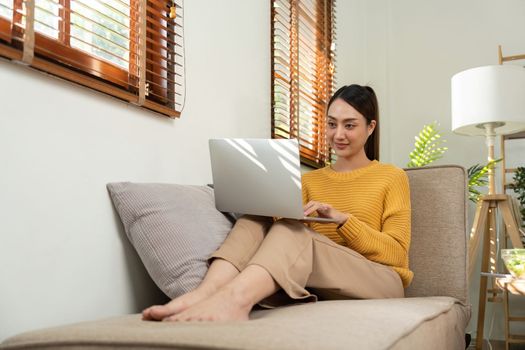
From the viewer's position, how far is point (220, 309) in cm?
121

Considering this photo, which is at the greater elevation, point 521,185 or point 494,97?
point 494,97

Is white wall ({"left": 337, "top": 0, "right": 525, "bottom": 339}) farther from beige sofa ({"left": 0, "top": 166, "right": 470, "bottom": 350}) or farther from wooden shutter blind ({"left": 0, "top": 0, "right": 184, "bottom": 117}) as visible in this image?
wooden shutter blind ({"left": 0, "top": 0, "right": 184, "bottom": 117})

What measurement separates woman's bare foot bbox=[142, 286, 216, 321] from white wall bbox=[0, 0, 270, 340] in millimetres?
309

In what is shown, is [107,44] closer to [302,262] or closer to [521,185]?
[302,262]

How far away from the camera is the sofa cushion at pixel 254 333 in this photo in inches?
36.3

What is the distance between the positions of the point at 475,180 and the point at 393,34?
4.21ft

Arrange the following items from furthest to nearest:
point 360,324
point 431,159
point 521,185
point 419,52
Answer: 1. point 419,52
2. point 431,159
3. point 521,185
4. point 360,324

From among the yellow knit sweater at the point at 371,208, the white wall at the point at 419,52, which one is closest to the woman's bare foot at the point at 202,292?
the yellow knit sweater at the point at 371,208

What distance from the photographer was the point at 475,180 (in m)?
3.25

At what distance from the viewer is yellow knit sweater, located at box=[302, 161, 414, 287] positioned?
5.89 feet

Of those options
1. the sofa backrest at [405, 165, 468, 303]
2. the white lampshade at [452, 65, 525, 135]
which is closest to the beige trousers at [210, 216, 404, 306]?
the sofa backrest at [405, 165, 468, 303]

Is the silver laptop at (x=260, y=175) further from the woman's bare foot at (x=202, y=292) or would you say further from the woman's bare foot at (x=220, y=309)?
the woman's bare foot at (x=220, y=309)

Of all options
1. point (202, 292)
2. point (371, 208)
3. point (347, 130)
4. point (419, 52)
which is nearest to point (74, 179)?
point (202, 292)

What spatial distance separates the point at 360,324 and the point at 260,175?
0.58 m
